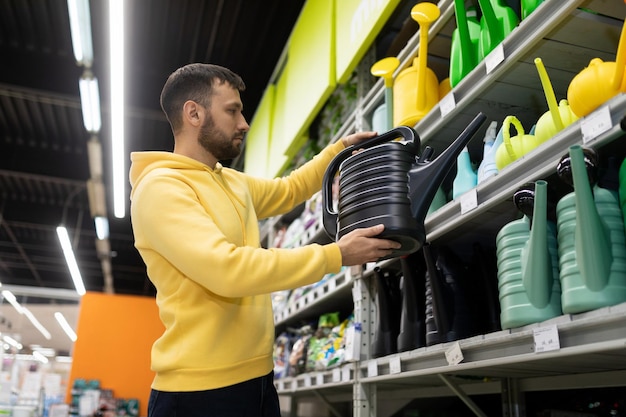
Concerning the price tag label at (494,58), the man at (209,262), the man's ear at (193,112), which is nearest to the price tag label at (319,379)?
the man at (209,262)

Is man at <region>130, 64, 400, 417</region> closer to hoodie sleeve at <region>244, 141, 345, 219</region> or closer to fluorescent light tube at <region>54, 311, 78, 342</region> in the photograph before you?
hoodie sleeve at <region>244, 141, 345, 219</region>

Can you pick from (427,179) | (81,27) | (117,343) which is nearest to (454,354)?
(427,179)

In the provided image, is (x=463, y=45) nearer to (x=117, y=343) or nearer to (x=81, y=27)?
(x=81, y=27)

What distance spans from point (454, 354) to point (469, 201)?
0.48 m

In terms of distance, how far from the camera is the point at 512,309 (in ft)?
4.88

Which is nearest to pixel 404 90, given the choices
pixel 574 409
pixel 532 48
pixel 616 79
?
pixel 532 48

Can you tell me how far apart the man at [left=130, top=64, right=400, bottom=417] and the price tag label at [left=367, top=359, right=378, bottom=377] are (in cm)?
66

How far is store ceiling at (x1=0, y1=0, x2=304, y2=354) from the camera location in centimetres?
566

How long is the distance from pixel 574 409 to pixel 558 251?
112 cm

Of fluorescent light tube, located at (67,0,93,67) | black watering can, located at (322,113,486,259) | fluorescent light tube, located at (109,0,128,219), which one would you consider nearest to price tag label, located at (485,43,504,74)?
black watering can, located at (322,113,486,259)

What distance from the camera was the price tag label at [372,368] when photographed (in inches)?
92.8

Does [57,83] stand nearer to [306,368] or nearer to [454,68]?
[306,368]

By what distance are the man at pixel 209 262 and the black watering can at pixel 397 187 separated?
6 cm

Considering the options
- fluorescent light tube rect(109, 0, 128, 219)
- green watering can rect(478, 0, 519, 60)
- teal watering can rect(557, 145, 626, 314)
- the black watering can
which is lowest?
teal watering can rect(557, 145, 626, 314)
